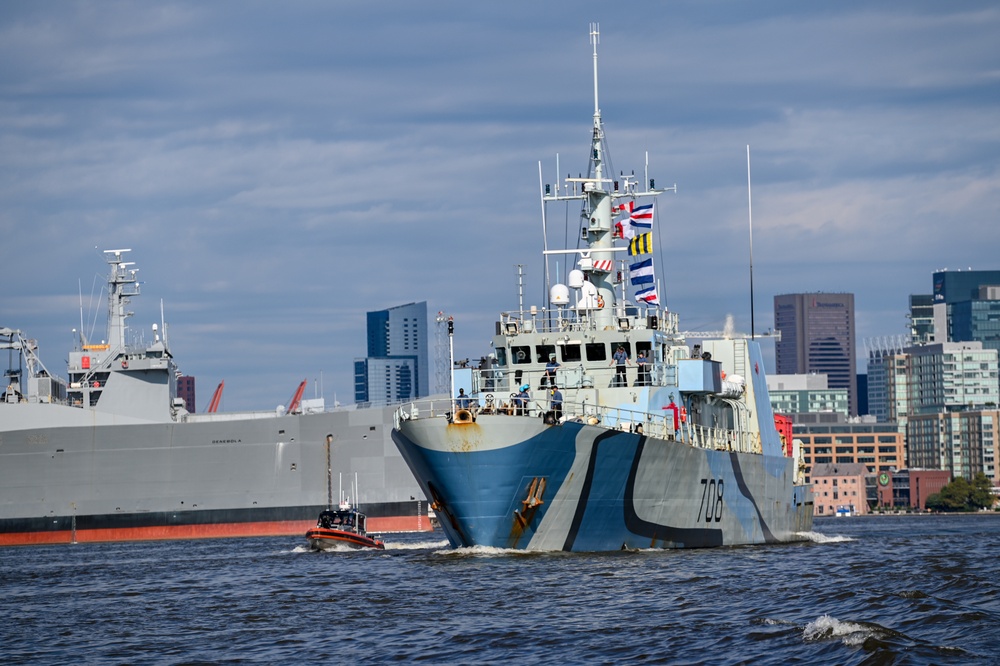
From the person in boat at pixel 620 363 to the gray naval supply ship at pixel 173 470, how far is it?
36.3 meters

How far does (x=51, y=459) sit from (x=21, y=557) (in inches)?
729

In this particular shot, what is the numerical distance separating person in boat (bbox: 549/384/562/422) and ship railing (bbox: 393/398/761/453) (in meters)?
0.17

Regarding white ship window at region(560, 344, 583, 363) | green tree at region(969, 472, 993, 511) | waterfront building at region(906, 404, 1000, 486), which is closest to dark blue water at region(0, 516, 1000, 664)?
white ship window at region(560, 344, 583, 363)

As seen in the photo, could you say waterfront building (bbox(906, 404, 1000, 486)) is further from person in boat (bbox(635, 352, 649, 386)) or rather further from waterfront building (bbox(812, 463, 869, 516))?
person in boat (bbox(635, 352, 649, 386))

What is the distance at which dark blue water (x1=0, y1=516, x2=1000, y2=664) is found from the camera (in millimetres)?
19625

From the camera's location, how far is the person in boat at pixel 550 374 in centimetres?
3584

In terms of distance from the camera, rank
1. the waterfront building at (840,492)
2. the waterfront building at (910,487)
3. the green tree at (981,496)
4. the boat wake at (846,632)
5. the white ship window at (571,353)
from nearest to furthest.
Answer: the boat wake at (846,632), the white ship window at (571,353), the green tree at (981,496), the waterfront building at (840,492), the waterfront building at (910,487)

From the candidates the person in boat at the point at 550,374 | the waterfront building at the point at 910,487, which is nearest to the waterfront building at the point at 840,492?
the waterfront building at the point at 910,487

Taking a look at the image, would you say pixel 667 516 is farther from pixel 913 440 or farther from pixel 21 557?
pixel 913 440

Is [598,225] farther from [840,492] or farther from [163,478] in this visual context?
[840,492]

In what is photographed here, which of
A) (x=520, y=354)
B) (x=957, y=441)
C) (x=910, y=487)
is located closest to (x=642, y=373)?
(x=520, y=354)

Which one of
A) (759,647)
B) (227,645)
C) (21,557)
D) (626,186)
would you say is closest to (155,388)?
(21,557)

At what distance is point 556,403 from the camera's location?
104 feet

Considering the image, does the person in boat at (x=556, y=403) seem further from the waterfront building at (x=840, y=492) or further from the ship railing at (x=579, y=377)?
the waterfront building at (x=840, y=492)
